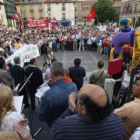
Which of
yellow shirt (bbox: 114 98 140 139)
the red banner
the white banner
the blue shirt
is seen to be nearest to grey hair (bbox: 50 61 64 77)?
the blue shirt

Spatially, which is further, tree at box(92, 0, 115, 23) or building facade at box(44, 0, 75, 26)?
building facade at box(44, 0, 75, 26)

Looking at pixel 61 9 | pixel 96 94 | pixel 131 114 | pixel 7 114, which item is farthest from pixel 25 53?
pixel 61 9

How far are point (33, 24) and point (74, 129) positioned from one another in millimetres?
11506

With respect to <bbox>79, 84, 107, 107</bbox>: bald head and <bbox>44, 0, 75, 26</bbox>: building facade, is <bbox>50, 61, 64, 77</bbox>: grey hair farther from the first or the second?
<bbox>44, 0, 75, 26</bbox>: building facade

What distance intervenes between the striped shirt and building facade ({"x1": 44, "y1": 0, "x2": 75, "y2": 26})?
178 feet

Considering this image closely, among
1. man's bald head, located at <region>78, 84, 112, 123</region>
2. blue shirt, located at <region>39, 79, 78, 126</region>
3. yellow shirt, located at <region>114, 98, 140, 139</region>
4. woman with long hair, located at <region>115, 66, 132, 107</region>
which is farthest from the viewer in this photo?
woman with long hair, located at <region>115, 66, 132, 107</region>

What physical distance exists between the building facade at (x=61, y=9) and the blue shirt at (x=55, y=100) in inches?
2104

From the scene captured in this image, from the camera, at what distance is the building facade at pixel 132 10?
137ft

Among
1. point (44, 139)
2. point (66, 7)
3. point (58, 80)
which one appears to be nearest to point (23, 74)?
point (44, 139)

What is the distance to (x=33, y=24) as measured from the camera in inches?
463

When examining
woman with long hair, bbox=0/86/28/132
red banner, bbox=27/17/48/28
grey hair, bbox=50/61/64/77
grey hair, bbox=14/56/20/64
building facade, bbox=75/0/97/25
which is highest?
building facade, bbox=75/0/97/25

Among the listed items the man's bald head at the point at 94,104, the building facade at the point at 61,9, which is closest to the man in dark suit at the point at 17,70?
the man's bald head at the point at 94,104

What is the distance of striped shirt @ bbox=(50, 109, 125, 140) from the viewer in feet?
4.17

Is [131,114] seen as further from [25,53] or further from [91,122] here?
[25,53]
